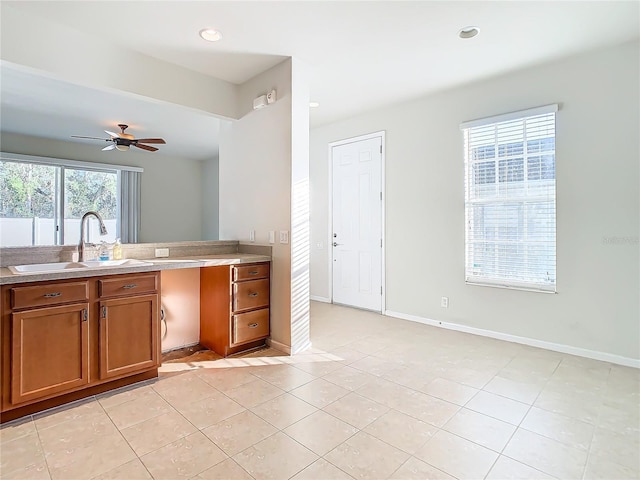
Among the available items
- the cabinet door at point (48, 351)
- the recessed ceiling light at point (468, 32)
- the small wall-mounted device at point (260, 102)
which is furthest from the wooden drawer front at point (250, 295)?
the recessed ceiling light at point (468, 32)

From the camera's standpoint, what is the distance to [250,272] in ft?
10.6

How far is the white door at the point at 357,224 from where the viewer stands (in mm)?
4656

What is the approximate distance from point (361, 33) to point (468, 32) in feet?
2.70

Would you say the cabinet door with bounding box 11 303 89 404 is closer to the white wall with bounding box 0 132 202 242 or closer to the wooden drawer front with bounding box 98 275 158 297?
the wooden drawer front with bounding box 98 275 158 297

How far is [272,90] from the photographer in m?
3.28

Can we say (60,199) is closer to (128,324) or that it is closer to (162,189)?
(162,189)

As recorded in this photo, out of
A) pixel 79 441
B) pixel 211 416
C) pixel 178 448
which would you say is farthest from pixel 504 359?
pixel 79 441

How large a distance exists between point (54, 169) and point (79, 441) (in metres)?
5.77

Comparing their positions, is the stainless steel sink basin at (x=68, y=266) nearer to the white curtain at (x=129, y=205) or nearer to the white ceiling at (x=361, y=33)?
the white ceiling at (x=361, y=33)

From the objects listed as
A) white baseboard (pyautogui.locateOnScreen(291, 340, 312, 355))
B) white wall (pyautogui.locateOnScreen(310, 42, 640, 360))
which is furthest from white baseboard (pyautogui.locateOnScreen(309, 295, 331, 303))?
white baseboard (pyautogui.locateOnScreen(291, 340, 312, 355))

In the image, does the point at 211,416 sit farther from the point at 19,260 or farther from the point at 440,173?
the point at 440,173

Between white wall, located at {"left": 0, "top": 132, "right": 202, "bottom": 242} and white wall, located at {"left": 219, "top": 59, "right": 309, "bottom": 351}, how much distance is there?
414cm

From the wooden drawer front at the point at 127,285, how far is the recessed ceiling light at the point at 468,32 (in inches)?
117

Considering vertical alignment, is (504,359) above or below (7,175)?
below
